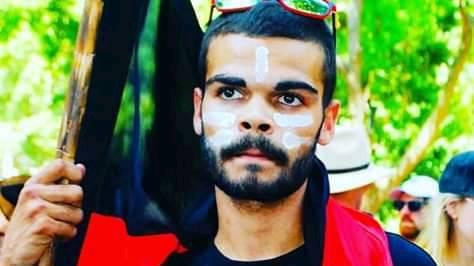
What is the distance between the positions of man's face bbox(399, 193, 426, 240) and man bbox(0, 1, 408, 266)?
398 centimetres

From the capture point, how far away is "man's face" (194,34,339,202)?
3.04m

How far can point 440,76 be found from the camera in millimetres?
14320

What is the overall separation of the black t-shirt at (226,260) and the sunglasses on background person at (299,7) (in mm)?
669

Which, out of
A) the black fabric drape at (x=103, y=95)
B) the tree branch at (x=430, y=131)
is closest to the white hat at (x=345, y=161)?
the black fabric drape at (x=103, y=95)

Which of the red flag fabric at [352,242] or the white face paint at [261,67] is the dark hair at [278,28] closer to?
the white face paint at [261,67]

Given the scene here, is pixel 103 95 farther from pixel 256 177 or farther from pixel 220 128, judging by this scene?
pixel 256 177

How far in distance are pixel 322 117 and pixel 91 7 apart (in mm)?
732

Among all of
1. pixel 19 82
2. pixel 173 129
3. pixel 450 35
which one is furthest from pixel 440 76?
pixel 173 129

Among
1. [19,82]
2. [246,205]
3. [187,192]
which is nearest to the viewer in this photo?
[246,205]

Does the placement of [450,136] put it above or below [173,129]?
below

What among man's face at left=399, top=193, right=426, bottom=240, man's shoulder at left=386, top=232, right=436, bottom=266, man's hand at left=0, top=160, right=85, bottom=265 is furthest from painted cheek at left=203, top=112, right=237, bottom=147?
man's face at left=399, top=193, right=426, bottom=240

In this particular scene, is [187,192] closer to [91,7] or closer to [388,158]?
[91,7]

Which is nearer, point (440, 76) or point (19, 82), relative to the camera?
point (19, 82)

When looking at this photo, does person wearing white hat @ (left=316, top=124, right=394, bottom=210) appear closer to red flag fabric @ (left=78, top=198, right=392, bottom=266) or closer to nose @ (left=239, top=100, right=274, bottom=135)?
red flag fabric @ (left=78, top=198, right=392, bottom=266)
